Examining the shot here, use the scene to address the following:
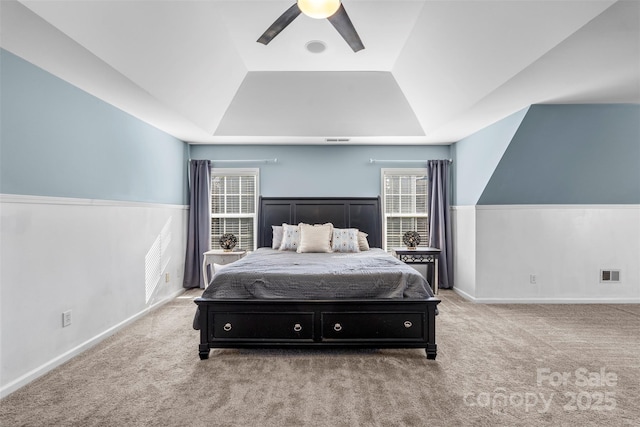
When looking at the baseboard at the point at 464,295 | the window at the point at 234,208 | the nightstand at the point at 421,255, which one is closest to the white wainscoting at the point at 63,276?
the window at the point at 234,208

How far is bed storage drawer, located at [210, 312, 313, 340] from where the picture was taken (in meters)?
2.74

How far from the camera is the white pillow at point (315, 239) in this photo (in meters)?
4.25

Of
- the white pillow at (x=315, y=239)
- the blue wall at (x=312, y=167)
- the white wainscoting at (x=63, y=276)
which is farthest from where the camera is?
the blue wall at (x=312, y=167)

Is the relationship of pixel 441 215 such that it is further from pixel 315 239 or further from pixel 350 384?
pixel 350 384

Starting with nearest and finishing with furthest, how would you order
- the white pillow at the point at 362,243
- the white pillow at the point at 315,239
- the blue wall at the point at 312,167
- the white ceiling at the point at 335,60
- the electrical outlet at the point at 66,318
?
the white ceiling at the point at 335,60
the electrical outlet at the point at 66,318
the white pillow at the point at 315,239
the white pillow at the point at 362,243
the blue wall at the point at 312,167

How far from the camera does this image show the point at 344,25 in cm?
216

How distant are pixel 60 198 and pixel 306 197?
3178 mm

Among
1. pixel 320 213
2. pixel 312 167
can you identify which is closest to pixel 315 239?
pixel 320 213

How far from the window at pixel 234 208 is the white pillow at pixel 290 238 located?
0.97 metres

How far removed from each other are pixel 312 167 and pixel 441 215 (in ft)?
7.16

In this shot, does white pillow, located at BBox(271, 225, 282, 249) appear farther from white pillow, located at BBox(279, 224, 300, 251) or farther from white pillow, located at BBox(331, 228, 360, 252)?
white pillow, located at BBox(331, 228, 360, 252)

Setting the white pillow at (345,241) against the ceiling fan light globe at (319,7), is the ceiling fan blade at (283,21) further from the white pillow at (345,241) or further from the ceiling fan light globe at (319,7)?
the white pillow at (345,241)

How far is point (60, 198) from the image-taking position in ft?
8.76

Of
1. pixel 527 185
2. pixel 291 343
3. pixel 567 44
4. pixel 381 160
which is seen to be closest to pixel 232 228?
pixel 381 160
